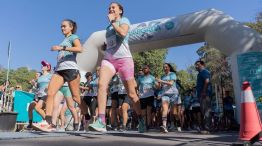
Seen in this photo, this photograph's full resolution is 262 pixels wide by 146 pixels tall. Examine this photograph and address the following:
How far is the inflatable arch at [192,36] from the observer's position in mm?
10398

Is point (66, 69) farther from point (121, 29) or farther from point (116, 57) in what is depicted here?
point (121, 29)

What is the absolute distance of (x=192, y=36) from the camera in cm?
1191

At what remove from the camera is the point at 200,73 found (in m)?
7.71

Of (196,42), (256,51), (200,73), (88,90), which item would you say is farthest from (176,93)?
(196,42)

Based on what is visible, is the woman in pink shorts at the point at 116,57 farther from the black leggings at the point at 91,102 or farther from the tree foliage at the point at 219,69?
the tree foliage at the point at 219,69

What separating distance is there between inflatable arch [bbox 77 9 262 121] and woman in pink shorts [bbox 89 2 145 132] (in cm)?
618

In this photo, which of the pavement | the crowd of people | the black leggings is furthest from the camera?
the black leggings

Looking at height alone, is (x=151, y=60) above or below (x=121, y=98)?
above

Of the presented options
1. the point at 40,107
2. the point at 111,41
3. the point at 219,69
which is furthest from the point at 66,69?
the point at 219,69

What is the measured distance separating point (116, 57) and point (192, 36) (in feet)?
24.7

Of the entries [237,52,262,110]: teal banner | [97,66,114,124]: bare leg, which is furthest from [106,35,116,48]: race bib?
[237,52,262,110]: teal banner

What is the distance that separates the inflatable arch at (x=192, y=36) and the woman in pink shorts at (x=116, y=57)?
243 inches

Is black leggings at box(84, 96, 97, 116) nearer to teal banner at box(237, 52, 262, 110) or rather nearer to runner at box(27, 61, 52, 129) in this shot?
runner at box(27, 61, 52, 129)

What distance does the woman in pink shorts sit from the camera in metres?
4.63
